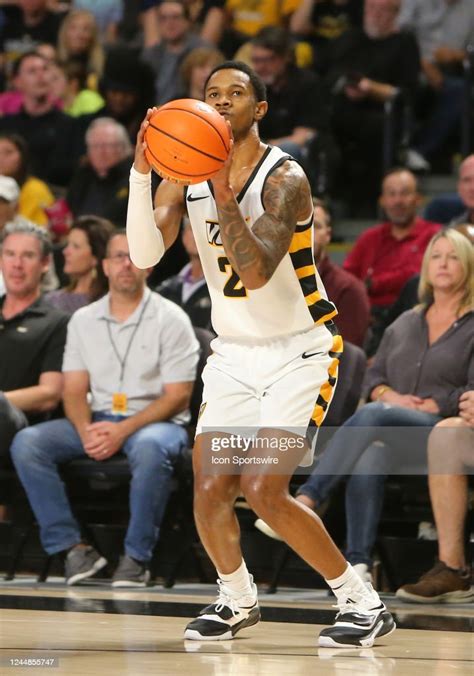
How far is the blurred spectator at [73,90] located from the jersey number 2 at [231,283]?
6.75 meters

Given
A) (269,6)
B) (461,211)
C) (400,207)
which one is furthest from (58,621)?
(269,6)

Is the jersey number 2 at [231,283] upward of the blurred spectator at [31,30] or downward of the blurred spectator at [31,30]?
downward

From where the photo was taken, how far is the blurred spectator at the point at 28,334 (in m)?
7.52

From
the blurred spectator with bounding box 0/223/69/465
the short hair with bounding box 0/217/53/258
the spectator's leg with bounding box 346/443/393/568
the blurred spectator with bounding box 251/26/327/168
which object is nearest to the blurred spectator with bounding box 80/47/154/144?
the blurred spectator with bounding box 251/26/327/168

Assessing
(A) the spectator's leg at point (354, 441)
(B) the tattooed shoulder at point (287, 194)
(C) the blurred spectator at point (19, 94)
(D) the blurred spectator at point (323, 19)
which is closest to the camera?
(B) the tattooed shoulder at point (287, 194)

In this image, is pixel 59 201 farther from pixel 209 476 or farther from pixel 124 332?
pixel 209 476

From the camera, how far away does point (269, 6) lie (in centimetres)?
1188

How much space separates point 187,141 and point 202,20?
25.6ft

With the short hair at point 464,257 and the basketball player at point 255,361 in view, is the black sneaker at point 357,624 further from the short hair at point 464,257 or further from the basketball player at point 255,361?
the short hair at point 464,257

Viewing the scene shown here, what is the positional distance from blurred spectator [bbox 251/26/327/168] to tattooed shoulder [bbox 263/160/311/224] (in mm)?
5150

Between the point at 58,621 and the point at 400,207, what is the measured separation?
430cm

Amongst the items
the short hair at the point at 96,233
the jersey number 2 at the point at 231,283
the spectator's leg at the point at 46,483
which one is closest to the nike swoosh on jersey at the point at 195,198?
the jersey number 2 at the point at 231,283

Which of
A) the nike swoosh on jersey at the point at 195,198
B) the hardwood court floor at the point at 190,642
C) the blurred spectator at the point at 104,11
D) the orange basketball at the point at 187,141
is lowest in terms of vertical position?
the hardwood court floor at the point at 190,642

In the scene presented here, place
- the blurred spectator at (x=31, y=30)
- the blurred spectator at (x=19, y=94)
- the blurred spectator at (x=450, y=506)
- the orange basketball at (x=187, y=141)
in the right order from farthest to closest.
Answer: the blurred spectator at (x=31, y=30) < the blurred spectator at (x=19, y=94) < the blurred spectator at (x=450, y=506) < the orange basketball at (x=187, y=141)
